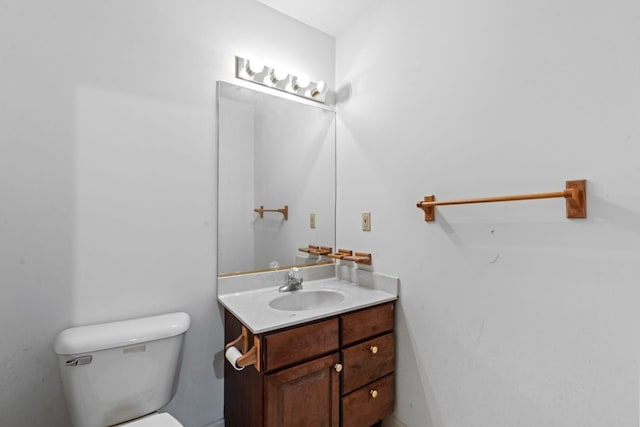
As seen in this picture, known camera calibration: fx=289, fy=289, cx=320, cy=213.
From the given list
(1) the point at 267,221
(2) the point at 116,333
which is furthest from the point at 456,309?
(2) the point at 116,333

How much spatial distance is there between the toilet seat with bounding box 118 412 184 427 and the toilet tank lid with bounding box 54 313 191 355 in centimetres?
29

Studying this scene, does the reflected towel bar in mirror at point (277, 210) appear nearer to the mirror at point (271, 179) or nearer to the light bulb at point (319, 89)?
the mirror at point (271, 179)

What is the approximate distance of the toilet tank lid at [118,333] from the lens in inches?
41.2

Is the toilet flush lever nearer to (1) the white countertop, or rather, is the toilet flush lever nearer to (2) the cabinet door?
(1) the white countertop

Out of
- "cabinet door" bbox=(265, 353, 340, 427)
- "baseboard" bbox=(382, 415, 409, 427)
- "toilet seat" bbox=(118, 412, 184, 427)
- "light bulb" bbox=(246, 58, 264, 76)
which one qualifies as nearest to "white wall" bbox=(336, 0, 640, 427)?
"baseboard" bbox=(382, 415, 409, 427)

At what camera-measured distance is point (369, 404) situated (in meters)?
1.44

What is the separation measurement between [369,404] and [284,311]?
65cm

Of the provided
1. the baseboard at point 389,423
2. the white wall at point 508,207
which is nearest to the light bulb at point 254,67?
the white wall at point 508,207

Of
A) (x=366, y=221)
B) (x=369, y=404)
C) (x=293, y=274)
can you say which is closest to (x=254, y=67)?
(x=366, y=221)

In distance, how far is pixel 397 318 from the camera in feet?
5.16

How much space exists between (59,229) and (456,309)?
171cm

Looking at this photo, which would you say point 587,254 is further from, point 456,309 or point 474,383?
point 474,383

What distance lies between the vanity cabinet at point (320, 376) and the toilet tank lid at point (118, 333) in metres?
0.28

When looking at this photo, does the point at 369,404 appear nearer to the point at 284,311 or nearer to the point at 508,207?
the point at 284,311
